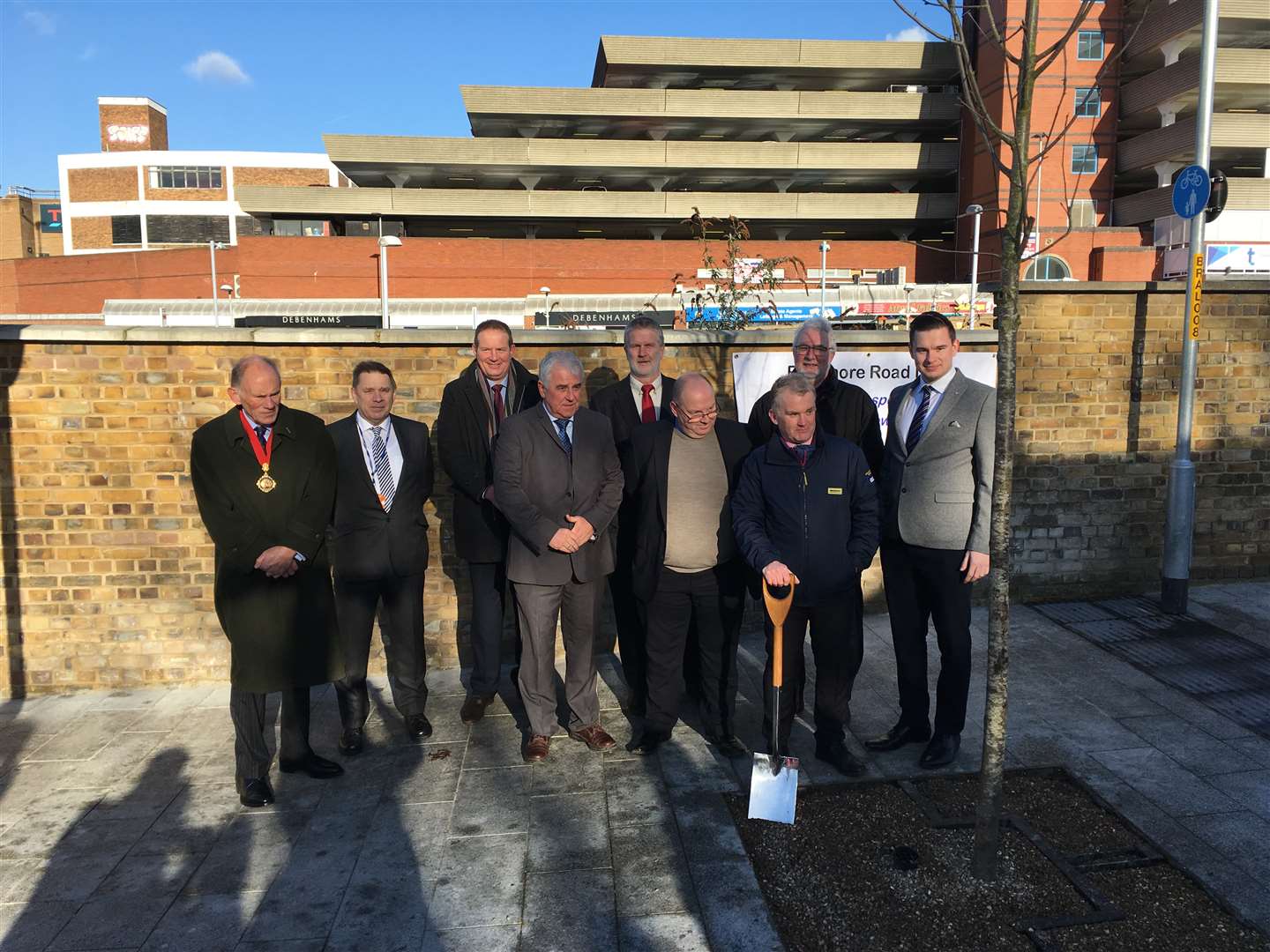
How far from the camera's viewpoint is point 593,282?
41906 mm

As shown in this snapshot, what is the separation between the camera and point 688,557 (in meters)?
4.34

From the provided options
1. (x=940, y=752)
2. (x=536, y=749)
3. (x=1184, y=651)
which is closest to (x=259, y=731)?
(x=536, y=749)

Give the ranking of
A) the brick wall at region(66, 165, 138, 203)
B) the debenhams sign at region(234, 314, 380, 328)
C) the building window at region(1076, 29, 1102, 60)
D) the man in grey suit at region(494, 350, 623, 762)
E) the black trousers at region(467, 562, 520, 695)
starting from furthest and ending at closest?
the brick wall at region(66, 165, 138, 203), the debenhams sign at region(234, 314, 380, 328), the building window at region(1076, 29, 1102, 60), the black trousers at region(467, 562, 520, 695), the man in grey suit at region(494, 350, 623, 762)

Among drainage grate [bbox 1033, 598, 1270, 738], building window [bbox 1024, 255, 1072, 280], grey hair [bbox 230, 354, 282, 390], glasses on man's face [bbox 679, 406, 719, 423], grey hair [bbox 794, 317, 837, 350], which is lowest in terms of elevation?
drainage grate [bbox 1033, 598, 1270, 738]

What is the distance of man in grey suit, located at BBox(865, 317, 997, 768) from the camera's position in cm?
414

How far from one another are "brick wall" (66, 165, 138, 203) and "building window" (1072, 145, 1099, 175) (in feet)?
178

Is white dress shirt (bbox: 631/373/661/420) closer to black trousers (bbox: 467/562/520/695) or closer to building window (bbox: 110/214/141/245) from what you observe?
black trousers (bbox: 467/562/520/695)

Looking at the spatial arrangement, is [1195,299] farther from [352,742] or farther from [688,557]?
[352,742]

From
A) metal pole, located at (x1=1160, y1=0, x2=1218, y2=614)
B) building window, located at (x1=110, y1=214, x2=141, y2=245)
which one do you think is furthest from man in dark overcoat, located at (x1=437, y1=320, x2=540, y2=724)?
building window, located at (x1=110, y1=214, x2=141, y2=245)

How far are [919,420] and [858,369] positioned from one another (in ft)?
7.04

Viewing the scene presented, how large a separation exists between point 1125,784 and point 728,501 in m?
2.21

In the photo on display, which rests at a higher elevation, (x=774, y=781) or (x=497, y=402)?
(x=497, y=402)

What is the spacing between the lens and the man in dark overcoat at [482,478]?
486cm

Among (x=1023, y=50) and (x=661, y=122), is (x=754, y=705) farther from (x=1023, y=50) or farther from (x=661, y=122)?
(x=661, y=122)
